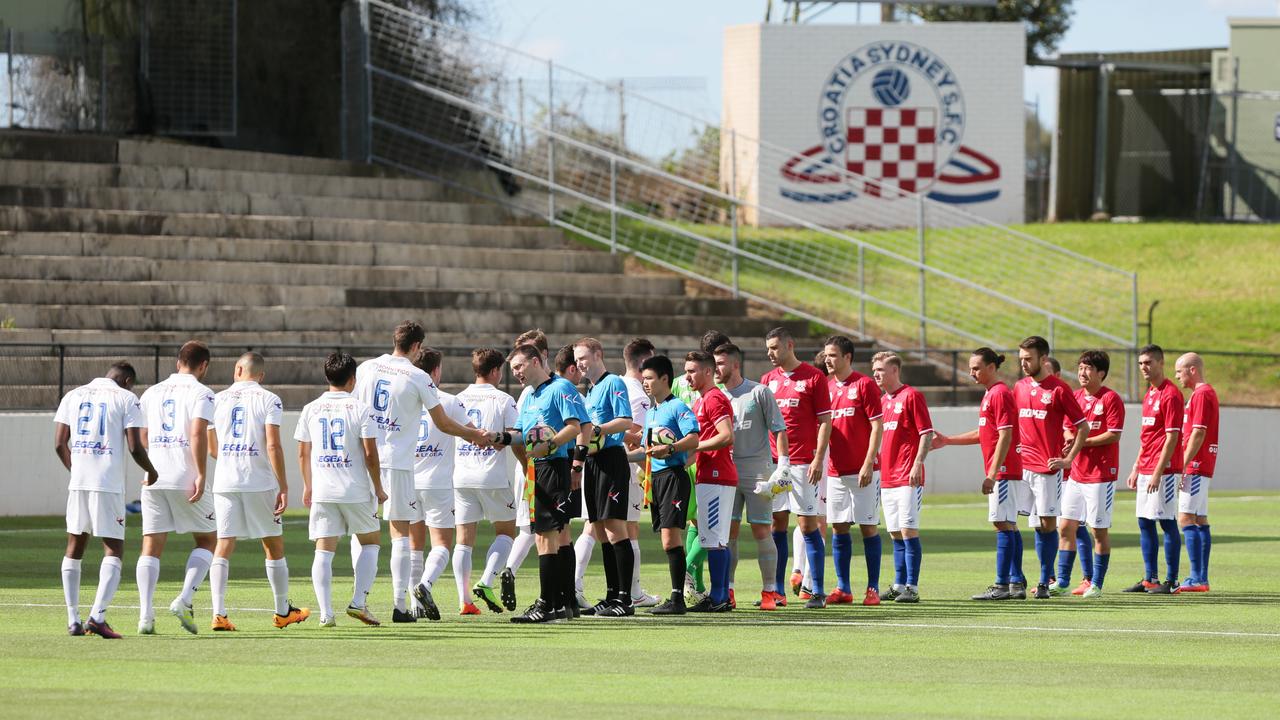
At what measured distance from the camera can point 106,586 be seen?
38.8 ft

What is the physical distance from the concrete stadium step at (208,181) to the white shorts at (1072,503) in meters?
18.6

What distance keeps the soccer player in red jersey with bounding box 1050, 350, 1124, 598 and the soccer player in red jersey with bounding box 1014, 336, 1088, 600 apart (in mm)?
137

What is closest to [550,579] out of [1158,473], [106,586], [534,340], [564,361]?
[564,361]

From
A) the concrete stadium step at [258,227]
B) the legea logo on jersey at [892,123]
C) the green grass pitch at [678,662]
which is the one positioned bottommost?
the green grass pitch at [678,662]

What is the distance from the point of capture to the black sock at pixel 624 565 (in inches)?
516

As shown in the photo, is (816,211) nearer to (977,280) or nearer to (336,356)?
(977,280)

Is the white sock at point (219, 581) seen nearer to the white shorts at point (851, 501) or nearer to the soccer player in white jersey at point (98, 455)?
the soccer player in white jersey at point (98, 455)

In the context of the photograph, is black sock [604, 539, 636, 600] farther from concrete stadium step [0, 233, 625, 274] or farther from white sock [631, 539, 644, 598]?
concrete stadium step [0, 233, 625, 274]

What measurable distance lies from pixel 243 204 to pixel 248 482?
18620 millimetres

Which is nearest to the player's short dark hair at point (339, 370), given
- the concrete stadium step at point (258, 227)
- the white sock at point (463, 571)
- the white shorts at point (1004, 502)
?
the white sock at point (463, 571)

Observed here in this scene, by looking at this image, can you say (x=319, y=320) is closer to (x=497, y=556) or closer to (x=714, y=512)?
(x=497, y=556)

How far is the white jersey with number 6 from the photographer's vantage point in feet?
40.2

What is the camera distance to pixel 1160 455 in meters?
15.7

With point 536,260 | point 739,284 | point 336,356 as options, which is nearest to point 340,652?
point 336,356
